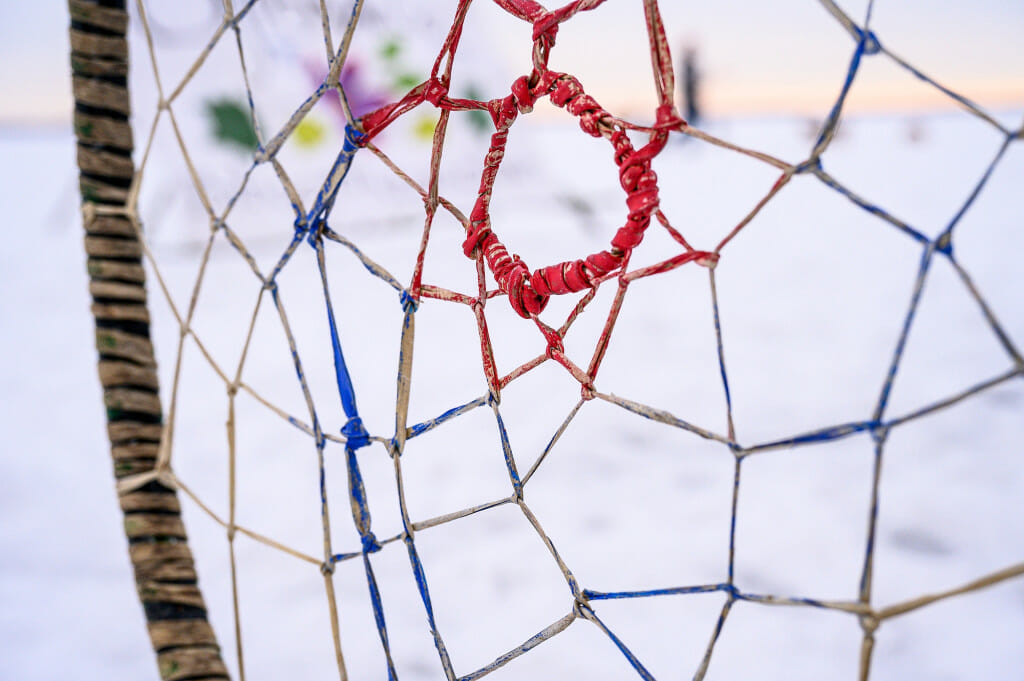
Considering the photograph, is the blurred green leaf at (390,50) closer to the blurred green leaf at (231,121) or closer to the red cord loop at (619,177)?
the blurred green leaf at (231,121)

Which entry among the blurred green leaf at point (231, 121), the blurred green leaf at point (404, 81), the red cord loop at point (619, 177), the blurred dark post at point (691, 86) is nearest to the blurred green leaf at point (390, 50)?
the blurred green leaf at point (404, 81)

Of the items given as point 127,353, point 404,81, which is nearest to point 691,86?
point 404,81

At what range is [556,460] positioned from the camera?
100 centimetres

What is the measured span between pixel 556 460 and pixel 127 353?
637mm

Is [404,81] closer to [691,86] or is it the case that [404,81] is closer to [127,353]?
[127,353]

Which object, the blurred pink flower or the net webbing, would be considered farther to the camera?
the blurred pink flower

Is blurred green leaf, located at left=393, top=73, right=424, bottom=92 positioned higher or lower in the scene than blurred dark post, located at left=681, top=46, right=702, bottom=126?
lower

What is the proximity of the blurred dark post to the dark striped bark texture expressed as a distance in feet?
14.6

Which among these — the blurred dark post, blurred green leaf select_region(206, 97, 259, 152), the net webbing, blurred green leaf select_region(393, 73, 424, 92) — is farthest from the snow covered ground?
the blurred dark post

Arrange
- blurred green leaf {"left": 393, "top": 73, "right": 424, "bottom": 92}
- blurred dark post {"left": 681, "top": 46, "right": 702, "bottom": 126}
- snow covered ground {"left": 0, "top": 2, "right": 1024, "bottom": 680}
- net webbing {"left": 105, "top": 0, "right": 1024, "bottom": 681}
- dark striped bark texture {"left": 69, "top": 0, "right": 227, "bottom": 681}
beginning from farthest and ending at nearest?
blurred dark post {"left": 681, "top": 46, "right": 702, "bottom": 126} < blurred green leaf {"left": 393, "top": 73, "right": 424, "bottom": 92} < snow covered ground {"left": 0, "top": 2, "right": 1024, "bottom": 680} < dark striped bark texture {"left": 69, "top": 0, "right": 227, "bottom": 681} < net webbing {"left": 105, "top": 0, "right": 1024, "bottom": 681}

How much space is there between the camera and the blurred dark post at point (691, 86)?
4.50 metres

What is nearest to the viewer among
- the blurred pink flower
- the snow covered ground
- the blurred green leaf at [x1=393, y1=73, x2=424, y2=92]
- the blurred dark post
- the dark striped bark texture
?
the dark striped bark texture

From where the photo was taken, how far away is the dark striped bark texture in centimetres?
44

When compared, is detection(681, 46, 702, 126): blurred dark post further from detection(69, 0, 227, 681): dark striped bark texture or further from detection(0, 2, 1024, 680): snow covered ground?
detection(69, 0, 227, 681): dark striped bark texture
